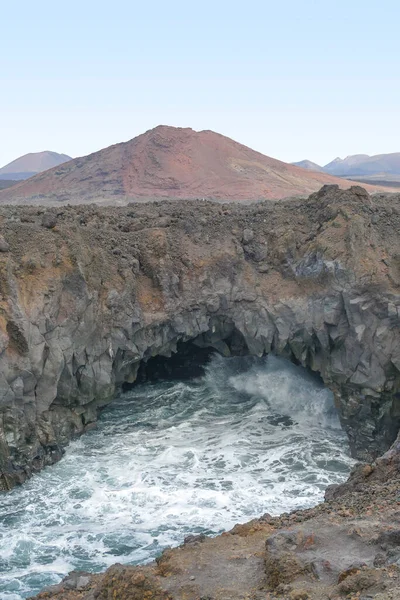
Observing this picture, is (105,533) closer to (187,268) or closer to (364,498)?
(364,498)

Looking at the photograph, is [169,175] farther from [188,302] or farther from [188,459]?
[188,459]

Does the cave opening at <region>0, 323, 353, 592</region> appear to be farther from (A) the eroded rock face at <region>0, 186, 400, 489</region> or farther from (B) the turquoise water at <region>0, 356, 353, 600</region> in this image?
(A) the eroded rock face at <region>0, 186, 400, 489</region>

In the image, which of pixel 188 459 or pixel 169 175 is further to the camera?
pixel 169 175

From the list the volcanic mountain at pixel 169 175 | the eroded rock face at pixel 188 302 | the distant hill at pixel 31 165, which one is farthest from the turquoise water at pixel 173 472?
the distant hill at pixel 31 165

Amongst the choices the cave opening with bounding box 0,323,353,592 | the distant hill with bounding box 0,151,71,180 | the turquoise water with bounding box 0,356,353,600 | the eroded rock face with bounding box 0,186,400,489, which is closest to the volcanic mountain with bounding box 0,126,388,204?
the eroded rock face with bounding box 0,186,400,489

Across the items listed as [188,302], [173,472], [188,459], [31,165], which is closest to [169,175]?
[188,302]

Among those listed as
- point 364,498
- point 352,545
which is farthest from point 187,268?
point 352,545
